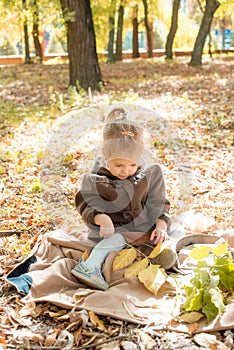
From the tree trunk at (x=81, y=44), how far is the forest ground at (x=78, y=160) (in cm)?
43

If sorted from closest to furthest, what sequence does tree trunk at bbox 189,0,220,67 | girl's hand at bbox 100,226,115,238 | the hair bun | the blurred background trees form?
girl's hand at bbox 100,226,115,238, the hair bun, the blurred background trees, tree trunk at bbox 189,0,220,67

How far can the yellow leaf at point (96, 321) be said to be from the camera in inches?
98.9

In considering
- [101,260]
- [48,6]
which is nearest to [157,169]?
[101,260]

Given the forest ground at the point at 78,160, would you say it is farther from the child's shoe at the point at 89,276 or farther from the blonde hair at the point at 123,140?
the blonde hair at the point at 123,140

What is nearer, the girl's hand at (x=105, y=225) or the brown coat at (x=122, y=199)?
the girl's hand at (x=105, y=225)

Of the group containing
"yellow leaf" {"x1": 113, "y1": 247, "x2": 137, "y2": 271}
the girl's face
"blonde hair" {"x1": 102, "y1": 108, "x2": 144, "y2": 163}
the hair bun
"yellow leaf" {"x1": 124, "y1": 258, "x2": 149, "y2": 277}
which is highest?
the hair bun

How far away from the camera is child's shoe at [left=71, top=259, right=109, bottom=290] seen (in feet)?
9.34

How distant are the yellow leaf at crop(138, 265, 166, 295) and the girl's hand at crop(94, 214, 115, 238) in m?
0.34

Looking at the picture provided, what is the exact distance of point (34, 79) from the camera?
1336 cm

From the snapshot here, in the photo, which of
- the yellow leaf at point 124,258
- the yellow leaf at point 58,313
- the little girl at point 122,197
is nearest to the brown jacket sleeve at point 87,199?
the little girl at point 122,197

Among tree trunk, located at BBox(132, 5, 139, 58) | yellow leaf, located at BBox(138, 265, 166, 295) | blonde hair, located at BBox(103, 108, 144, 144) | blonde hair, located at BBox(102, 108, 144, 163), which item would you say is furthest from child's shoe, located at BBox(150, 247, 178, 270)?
tree trunk, located at BBox(132, 5, 139, 58)

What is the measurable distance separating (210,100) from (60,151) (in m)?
4.15

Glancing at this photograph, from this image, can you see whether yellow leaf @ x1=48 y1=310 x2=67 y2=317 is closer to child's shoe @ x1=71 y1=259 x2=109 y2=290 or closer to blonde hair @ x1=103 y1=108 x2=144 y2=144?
child's shoe @ x1=71 y1=259 x2=109 y2=290

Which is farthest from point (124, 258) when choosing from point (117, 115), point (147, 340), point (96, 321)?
point (117, 115)
